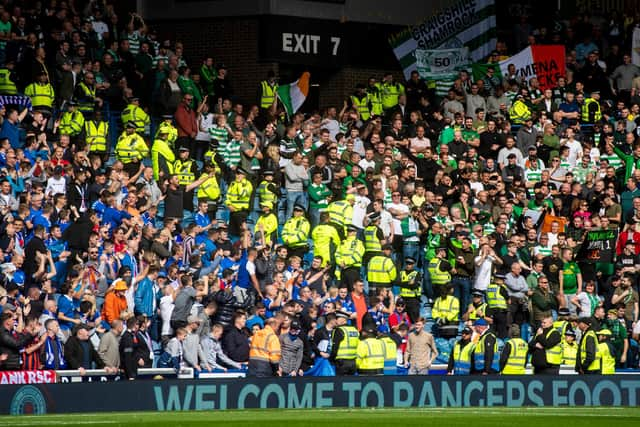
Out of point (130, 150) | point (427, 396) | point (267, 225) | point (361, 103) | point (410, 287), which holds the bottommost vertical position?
point (427, 396)

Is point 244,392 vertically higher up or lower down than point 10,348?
lower down

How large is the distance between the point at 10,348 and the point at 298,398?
4327 millimetres

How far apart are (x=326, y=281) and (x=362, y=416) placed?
5.08 metres

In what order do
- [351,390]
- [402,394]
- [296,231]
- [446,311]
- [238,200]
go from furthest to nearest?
[238,200], [296,231], [446,311], [402,394], [351,390]

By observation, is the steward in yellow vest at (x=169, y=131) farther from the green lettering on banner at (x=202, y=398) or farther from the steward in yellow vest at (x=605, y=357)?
the steward in yellow vest at (x=605, y=357)

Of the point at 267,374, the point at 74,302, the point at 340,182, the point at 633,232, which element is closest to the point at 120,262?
the point at 74,302

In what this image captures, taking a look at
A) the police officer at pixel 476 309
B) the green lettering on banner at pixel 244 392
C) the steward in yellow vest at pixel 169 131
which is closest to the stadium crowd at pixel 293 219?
the police officer at pixel 476 309

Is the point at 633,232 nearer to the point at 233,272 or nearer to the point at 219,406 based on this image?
the point at 233,272

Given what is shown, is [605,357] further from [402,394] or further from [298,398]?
[298,398]

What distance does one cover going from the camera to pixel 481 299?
24.5 m

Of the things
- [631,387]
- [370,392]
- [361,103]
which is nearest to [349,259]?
[370,392]

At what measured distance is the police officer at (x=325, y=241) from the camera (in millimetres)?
24812

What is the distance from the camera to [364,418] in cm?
1939

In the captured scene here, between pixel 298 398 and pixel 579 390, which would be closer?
pixel 298 398
